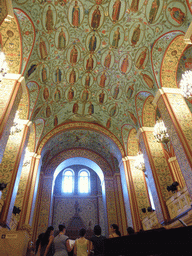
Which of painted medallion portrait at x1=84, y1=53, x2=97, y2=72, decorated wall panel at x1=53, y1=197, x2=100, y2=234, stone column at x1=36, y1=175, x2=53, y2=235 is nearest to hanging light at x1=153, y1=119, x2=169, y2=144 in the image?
painted medallion portrait at x1=84, y1=53, x2=97, y2=72

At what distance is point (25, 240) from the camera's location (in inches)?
176

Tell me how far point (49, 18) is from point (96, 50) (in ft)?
8.53

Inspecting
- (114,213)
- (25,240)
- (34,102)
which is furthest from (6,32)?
(114,213)

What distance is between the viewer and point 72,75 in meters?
10.4

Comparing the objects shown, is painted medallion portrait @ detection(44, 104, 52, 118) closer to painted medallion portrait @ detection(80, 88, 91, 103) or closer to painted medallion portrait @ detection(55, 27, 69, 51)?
painted medallion portrait @ detection(80, 88, 91, 103)

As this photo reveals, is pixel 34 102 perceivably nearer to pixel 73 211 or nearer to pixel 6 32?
A: pixel 6 32

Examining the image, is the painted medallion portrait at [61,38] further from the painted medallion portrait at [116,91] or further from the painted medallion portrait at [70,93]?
the painted medallion portrait at [116,91]

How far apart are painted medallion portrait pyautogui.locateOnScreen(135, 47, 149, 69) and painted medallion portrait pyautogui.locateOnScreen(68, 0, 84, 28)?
301 centimetres

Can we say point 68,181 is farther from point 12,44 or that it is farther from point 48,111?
point 12,44

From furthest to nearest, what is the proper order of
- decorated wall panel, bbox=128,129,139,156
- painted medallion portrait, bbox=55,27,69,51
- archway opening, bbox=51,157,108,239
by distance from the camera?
1. archway opening, bbox=51,157,108,239
2. decorated wall panel, bbox=128,129,139,156
3. painted medallion portrait, bbox=55,27,69,51

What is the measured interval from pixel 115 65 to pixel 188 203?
7.10 m

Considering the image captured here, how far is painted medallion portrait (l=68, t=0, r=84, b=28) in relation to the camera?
25.2ft

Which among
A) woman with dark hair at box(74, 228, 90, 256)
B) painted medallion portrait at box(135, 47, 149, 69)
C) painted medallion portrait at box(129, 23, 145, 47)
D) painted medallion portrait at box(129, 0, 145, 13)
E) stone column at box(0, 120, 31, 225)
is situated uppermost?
painted medallion portrait at box(129, 0, 145, 13)

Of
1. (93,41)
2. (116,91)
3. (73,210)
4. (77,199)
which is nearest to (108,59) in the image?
(93,41)
